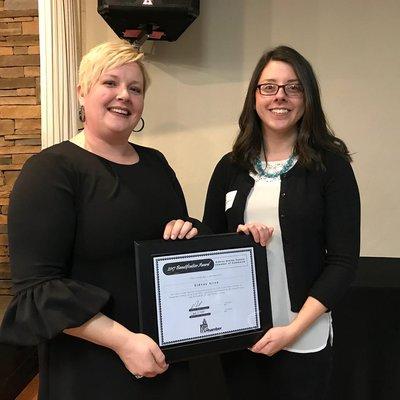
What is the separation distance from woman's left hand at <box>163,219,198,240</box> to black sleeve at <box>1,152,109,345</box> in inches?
8.0

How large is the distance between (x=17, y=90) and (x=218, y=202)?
5.87ft

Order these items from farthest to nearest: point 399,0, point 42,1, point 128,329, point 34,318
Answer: point 399,0 → point 42,1 → point 128,329 → point 34,318

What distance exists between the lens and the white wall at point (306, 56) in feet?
8.36

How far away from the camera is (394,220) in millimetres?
2645

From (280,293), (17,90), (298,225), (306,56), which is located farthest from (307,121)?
(17,90)

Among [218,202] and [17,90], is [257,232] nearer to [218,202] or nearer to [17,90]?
[218,202]

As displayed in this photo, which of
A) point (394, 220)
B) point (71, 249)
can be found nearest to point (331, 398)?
Answer: point (394, 220)

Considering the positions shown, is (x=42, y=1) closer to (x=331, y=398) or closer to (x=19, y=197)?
(x=19, y=197)

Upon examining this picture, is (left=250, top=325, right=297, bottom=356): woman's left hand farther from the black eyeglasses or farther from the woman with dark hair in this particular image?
the black eyeglasses

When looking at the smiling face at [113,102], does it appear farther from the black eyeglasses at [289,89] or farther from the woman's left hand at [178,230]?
the black eyeglasses at [289,89]

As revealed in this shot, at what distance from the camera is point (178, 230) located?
107cm

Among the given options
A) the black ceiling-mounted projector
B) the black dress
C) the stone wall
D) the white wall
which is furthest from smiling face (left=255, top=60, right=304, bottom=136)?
the stone wall

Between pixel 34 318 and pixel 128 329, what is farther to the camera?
pixel 128 329

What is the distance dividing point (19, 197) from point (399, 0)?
2387 millimetres
